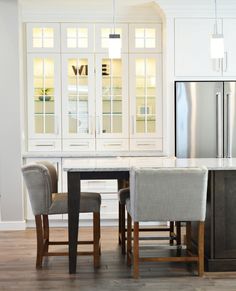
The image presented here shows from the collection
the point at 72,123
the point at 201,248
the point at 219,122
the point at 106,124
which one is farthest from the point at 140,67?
the point at 201,248

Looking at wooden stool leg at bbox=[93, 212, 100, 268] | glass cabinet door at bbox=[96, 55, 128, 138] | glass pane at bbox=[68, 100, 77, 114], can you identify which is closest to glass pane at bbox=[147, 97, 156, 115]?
glass cabinet door at bbox=[96, 55, 128, 138]

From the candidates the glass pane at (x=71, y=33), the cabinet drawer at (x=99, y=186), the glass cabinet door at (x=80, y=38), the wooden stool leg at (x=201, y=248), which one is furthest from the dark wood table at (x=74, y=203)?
the glass pane at (x=71, y=33)

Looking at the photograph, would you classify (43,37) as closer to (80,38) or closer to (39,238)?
(80,38)

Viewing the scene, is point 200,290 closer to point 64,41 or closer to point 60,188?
point 60,188

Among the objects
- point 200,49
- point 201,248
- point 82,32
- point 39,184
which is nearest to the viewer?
point 201,248

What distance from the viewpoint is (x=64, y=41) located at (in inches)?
240

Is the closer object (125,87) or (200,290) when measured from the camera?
(200,290)

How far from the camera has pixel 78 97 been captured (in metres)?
6.17

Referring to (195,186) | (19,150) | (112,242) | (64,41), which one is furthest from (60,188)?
(195,186)

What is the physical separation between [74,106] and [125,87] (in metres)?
0.67

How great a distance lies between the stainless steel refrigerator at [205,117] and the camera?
19.3 feet

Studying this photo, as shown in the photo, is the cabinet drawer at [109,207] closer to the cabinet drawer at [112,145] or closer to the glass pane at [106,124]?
the cabinet drawer at [112,145]

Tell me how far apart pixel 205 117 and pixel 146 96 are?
793mm

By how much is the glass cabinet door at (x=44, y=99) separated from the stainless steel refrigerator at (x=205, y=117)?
4.82 feet
